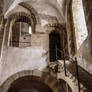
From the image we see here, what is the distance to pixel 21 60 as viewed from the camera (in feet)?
25.9

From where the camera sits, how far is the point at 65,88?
7.04 metres

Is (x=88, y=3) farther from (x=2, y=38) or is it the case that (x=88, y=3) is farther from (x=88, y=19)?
(x=2, y=38)

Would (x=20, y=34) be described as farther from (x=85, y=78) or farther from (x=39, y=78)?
(x=85, y=78)

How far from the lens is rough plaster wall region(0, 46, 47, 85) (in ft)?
25.0

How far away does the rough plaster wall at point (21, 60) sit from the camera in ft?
25.0

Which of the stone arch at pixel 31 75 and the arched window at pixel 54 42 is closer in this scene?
the stone arch at pixel 31 75

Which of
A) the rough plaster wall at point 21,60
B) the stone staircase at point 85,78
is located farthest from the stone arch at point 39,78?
the stone staircase at point 85,78

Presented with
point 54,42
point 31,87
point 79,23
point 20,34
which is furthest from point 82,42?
point 20,34

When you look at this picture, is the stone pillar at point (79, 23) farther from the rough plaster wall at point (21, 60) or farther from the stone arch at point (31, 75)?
the stone arch at point (31, 75)

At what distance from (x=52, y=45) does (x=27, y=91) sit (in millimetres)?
5089

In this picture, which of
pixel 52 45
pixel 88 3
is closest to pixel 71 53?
pixel 52 45

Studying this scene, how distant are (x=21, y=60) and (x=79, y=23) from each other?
3.95 m

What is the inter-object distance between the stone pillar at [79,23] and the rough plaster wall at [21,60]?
2116 mm

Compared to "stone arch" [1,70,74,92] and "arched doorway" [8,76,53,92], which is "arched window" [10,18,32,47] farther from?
"stone arch" [1,70,74,92]
